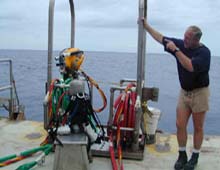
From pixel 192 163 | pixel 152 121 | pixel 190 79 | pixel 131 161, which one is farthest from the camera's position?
pixel 152 121

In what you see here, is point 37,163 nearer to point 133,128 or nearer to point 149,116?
point 133,128

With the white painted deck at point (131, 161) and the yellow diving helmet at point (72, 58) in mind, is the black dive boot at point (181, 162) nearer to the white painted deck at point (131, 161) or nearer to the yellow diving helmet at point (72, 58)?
the white painted deck at point (131, 161)

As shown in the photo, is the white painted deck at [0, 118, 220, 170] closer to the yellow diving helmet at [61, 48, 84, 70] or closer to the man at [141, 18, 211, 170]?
the man at [141, 18, 211, 170]

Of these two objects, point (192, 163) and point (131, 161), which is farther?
point (131, 161)

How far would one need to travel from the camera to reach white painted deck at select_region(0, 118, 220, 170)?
12.1ft

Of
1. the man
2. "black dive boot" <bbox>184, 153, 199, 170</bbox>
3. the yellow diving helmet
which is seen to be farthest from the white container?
the yellow diving helmet

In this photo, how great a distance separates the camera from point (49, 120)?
3.87m

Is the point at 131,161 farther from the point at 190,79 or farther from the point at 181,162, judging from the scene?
the point at 190,79

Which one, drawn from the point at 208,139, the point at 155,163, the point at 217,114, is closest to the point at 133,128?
the point at 155,163

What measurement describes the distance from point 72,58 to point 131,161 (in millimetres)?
1327

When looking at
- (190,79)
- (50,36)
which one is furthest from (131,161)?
(50,36)

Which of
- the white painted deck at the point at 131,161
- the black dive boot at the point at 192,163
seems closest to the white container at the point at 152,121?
the white painted deck at the point at 131,161

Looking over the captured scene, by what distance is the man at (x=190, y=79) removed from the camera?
324 centimetres

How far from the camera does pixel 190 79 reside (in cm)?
344
